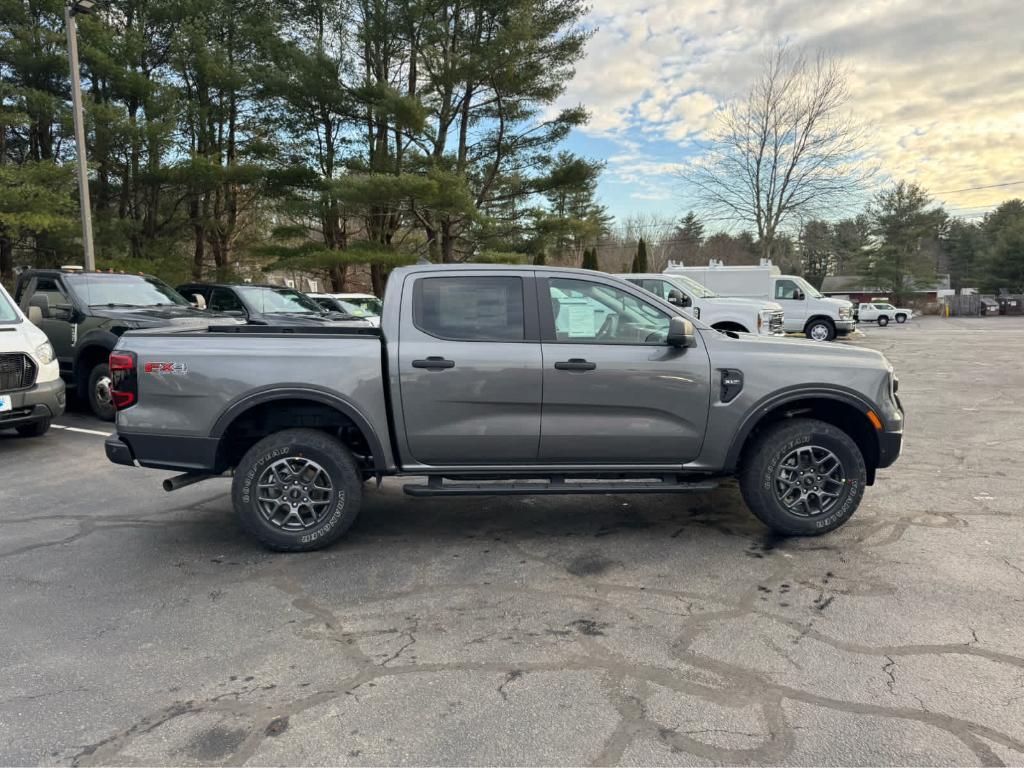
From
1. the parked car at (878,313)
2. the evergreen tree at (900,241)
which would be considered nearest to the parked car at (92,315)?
the parked car at (878,313)

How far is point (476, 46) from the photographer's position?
71.9ft

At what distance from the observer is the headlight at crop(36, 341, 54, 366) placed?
22.8 feet

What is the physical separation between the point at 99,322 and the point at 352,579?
6.62 m

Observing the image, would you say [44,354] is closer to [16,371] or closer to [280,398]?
[16,371]

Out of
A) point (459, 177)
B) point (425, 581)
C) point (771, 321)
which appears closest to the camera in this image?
point (425, 581)

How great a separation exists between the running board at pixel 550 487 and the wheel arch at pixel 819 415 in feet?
1.27

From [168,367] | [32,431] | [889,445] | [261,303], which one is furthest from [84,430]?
[889,445]

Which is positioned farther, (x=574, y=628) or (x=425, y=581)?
(x=425, y=581)

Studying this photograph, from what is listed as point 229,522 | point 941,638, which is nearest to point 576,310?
point 941,638

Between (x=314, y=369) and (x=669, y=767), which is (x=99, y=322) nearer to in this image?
(x=314, y=369)

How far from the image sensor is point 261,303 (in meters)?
11.7

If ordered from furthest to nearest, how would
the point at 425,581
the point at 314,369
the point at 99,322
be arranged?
1. the point at 99,322
2. the point at 314,369
3. the point at 425,581

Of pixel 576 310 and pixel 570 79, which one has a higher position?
pixel 570 79

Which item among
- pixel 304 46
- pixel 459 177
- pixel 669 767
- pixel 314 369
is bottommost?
pixel 669 767
